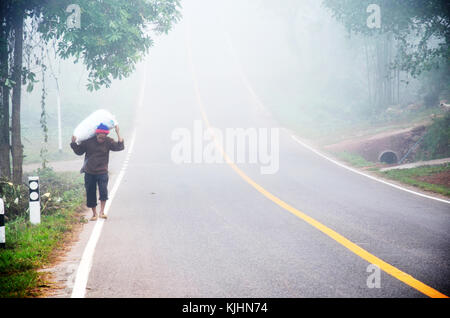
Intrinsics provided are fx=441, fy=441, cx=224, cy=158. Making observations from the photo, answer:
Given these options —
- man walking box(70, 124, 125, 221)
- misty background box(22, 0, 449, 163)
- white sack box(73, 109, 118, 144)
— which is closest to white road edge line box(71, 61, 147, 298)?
man walking box(70, 124, 125, 221)

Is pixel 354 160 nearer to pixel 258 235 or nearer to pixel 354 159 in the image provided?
pixel 354 159

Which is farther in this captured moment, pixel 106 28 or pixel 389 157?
pixel 389 157

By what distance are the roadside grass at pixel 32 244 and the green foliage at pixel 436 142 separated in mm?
13891

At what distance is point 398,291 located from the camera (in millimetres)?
4602

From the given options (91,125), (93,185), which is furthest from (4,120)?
(93,185)

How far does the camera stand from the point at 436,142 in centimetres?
1828

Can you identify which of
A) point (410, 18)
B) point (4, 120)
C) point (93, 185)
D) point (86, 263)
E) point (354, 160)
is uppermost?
point (410, 18)

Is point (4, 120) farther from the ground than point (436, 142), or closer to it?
farther from the ground

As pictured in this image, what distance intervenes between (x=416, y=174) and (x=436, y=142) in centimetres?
510

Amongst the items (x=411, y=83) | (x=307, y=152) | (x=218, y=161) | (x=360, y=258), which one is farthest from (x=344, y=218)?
(x=411, y=83)

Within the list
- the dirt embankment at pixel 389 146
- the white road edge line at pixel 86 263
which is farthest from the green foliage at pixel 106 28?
the dirt embankment at pixel 389 146

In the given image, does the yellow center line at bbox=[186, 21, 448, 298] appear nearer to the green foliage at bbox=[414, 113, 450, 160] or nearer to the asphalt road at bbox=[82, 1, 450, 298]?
the asphalt road at bbox=[82, 1, 450, 298]
